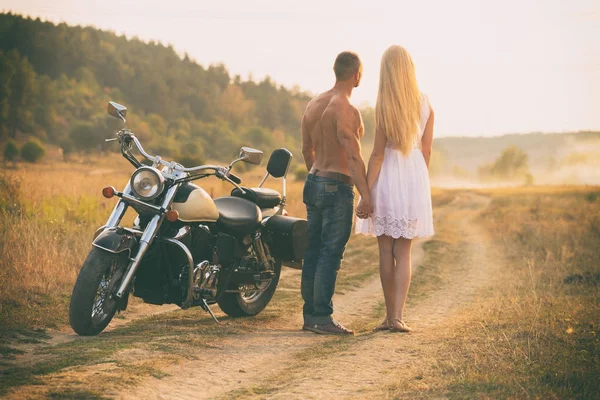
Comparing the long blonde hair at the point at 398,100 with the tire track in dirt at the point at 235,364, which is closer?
the tire track in dirt at the point at 235,364

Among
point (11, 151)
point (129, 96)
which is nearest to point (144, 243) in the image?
point (11, 151)

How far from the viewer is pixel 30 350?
6.64 metres

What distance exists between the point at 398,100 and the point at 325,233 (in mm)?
1384

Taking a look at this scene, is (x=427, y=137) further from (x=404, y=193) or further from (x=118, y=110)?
(x=118, y=110)

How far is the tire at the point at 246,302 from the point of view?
27.7ft

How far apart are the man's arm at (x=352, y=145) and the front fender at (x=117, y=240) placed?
6.42 feet

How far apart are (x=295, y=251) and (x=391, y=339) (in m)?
1.54

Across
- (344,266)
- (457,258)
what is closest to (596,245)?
(457,258)

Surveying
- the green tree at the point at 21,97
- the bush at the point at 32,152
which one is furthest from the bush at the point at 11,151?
the green tree at the point at 21,97

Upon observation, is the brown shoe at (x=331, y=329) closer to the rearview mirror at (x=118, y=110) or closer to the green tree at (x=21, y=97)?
the rearview mirror at (x=118, y=110)

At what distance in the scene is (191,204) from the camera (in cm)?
721

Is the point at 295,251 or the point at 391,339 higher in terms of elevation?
the point at 295,251

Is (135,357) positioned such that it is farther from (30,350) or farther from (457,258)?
(457,258)

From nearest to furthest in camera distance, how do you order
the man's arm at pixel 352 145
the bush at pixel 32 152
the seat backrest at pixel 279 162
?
the man's arm at pixel 352 145, the seat backrest at pixel 279 162, the bush at pixel 32 152
